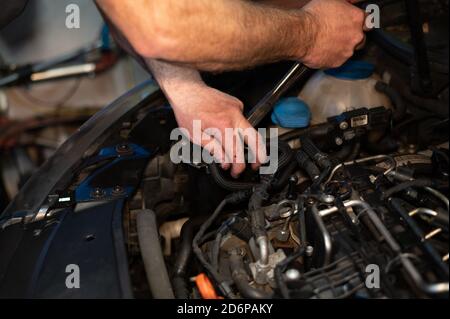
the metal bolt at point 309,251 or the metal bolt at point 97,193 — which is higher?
the metal bolt at point 97,193

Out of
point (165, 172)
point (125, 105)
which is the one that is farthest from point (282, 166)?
point (125, 105)

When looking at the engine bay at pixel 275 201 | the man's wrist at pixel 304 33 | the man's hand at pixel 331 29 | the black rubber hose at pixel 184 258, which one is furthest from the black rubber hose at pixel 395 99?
the black rubber hose at pixel 184 258

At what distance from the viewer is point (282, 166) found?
1.05m

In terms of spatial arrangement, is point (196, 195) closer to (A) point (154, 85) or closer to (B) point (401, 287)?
(A) point (154, 85)

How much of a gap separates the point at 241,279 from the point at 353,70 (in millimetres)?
755

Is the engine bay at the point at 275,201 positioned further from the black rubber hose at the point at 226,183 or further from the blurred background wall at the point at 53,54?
the blurred background wall at the point at 53,54

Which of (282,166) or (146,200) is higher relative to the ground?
(282,166)

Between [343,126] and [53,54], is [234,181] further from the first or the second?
[53,54]

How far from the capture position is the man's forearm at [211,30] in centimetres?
84

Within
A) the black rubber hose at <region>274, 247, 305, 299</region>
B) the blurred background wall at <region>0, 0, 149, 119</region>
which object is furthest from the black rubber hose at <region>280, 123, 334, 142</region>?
the blurred background wall at <region>0, 0, 149, 119</region>

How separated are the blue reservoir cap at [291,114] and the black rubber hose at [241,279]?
423mm

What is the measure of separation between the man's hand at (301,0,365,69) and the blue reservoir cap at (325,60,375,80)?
12 cm

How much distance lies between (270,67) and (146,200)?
0.58 m

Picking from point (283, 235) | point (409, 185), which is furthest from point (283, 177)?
point (409, 185)
